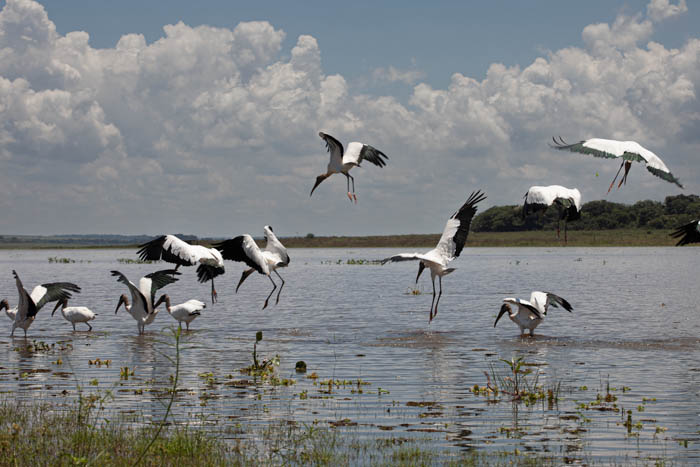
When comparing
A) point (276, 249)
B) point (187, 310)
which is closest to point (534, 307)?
point (276, 249)

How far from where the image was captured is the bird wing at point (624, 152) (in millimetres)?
13797

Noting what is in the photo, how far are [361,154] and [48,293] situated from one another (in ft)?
23.8

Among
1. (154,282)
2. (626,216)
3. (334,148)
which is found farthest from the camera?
(626,216)

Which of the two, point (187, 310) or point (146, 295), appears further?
point (187, 310)

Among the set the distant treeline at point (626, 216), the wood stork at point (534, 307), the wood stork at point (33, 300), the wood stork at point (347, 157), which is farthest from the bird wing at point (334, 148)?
the distant treeline at point (626, 216)

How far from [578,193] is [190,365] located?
7.57 meters

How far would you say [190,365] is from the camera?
1373 centimetres

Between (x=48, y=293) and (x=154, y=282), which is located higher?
(x=154, y=282)

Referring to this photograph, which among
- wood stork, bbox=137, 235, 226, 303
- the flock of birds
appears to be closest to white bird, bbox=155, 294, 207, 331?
the flock of birds

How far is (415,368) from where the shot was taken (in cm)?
1321

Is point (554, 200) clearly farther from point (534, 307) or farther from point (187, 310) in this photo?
point (187, 310)

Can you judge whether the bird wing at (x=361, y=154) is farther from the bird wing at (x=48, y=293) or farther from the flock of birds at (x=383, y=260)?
the bird wing at (x=48, y=293)

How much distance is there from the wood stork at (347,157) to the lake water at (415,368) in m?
3.41

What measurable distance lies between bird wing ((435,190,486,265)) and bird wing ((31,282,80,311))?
7722mm
